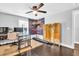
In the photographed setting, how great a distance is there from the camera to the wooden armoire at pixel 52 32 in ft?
6.06

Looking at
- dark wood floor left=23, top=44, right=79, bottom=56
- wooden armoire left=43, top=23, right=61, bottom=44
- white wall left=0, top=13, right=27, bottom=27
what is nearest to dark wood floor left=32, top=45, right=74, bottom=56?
dark wood floor left=23, top=44, right=79, bottom=56

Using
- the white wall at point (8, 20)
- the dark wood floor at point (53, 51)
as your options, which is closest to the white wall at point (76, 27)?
the dark wood floor at point (53, 51)

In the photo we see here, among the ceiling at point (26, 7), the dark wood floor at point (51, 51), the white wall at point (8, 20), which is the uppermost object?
the ceiling at point (26, 7)

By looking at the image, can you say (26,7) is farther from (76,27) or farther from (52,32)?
(76,27)

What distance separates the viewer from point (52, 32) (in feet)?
6.25

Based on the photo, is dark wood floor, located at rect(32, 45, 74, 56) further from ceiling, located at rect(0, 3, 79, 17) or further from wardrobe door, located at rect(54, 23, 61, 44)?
ceiling, located at rect(0, 3, 79, 17)

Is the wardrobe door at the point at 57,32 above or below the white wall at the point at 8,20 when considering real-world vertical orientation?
below

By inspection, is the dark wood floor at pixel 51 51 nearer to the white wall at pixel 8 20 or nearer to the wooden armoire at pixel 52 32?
the wooden armoire at pixel 52 32

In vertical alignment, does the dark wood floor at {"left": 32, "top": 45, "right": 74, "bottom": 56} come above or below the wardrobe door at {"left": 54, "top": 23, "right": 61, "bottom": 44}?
below

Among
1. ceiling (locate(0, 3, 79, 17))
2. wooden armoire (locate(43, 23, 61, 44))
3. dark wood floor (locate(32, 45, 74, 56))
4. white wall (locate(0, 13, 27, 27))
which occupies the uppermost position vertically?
ceiling (locate(0, 3, 79, 17))

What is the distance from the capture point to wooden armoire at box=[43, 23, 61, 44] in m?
1.85

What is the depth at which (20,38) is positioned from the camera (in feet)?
5.82

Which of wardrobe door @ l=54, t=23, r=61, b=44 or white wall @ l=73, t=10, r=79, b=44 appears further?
wardrobe door @ l=54, t=23, r=61, b=44

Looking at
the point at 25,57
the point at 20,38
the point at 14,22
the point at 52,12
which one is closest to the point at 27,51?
the point at 25,57
